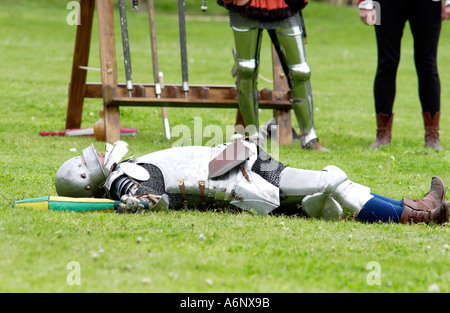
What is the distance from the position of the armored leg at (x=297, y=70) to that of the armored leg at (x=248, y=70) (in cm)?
24

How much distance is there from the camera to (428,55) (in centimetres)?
683

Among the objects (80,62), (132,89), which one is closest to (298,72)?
(132,89)

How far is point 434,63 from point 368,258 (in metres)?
4.11

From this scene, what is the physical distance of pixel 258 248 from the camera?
11.2 feet

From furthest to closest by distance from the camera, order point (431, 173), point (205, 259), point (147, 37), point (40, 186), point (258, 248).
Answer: point (147, 37) → point (431, 173) → point (40, 186) → point (258, 248) → point (205, 259)

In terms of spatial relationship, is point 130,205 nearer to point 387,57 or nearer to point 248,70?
point 248,70

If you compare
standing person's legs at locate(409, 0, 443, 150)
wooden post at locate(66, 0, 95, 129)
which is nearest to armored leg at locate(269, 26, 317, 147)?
standing person's legs at locate(409, 0, 443, 150)

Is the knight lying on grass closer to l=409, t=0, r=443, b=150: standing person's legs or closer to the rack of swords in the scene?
the rack of swords

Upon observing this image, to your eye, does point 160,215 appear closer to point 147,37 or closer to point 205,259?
point 205,259

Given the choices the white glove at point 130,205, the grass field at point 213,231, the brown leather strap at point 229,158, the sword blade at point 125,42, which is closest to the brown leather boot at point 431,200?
the grass field at point 213,231

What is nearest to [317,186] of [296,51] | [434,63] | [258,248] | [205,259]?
[258,248]

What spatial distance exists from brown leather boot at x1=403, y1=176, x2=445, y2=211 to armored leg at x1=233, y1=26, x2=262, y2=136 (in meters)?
2.84

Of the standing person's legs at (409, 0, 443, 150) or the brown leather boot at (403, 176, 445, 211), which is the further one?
the standing person's legs at (409, 0, 443, 150)

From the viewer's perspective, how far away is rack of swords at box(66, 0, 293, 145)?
22.8 feet
